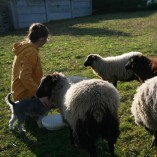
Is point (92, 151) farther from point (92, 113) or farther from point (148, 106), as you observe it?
point (148, 106)

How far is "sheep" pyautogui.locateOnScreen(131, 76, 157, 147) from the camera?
4.27 meters

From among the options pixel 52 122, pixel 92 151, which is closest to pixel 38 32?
pixel 52 122

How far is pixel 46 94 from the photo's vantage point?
5184mm

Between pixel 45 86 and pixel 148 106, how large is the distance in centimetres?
172

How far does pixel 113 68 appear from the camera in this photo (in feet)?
27.0

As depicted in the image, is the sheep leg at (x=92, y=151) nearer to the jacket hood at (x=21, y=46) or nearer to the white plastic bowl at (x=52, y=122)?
the white plastic bowl at (x=52, y=122)

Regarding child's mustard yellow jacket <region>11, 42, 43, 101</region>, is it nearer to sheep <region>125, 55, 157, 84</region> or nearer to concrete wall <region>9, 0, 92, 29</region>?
sheep <region>125, 55, 157, 84</region>

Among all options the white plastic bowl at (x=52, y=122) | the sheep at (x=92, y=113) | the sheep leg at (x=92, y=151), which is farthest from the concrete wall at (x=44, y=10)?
the sheep leg at (x=92, y=151)

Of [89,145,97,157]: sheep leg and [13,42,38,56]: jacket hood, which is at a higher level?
[13,42,38,56]: jacket hood

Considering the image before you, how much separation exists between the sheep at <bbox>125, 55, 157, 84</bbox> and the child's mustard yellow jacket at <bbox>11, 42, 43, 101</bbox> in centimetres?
225

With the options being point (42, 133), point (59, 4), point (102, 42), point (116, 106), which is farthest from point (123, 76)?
point (59, 4)

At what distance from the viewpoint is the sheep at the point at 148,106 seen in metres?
4.27

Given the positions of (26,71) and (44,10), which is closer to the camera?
(26,71)

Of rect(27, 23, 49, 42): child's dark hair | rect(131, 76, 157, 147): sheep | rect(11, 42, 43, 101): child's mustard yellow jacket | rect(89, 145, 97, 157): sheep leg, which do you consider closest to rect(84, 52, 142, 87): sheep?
rect(11, 42, 43, 101): child's mustard yellow jacket
